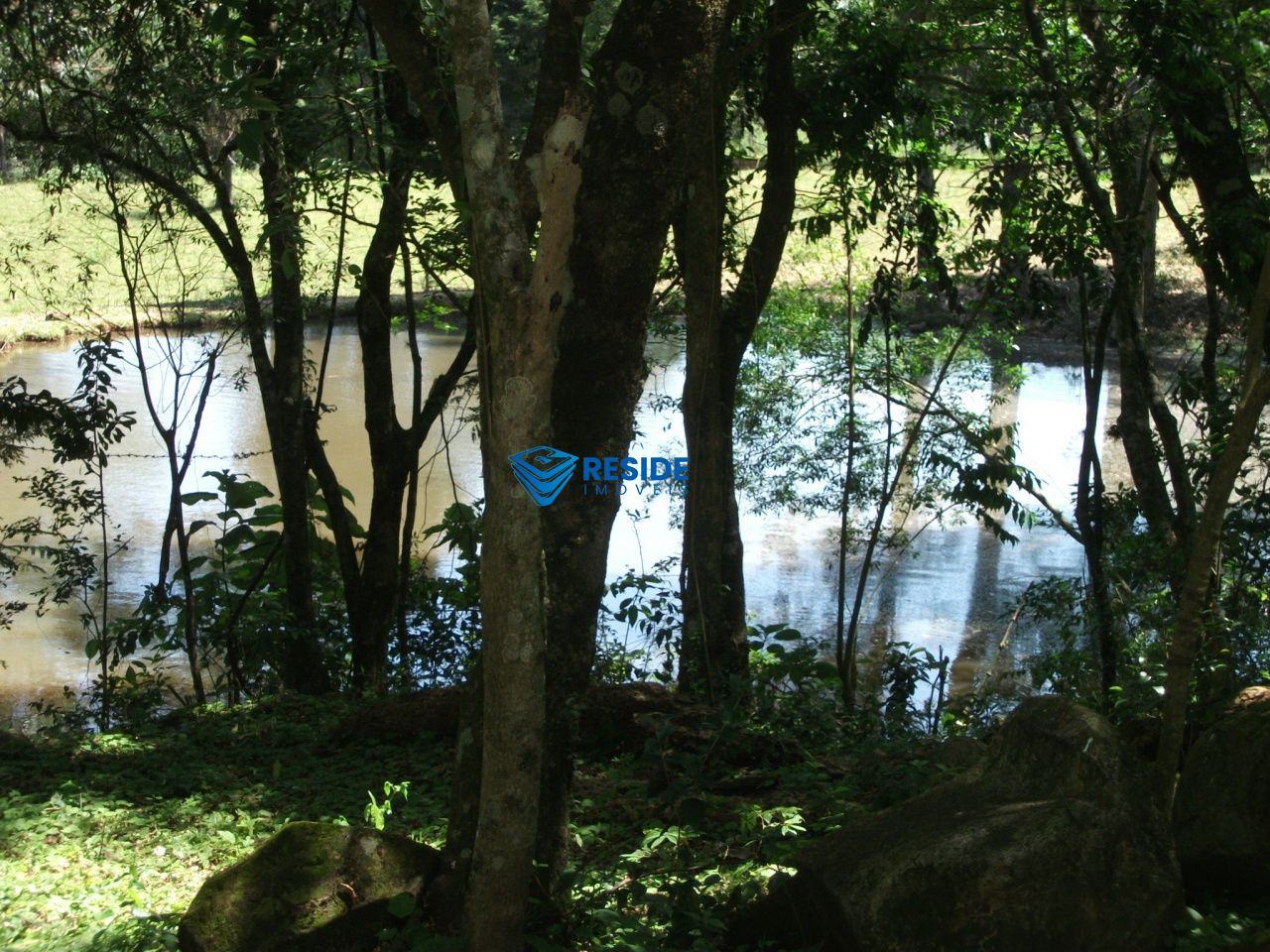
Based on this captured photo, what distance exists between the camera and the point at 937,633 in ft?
34.5

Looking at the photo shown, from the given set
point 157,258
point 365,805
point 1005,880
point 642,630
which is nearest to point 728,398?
point 642,630

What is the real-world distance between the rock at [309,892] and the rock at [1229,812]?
2.15m

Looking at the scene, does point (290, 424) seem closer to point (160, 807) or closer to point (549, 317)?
point (160, 807)

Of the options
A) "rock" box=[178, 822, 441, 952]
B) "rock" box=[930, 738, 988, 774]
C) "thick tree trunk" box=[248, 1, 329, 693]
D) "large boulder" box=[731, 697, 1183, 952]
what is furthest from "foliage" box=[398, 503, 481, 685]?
"large boulder" box=[731, 697, 1183, 952]

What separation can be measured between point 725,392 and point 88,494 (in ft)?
13.4

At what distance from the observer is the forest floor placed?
11.6ft

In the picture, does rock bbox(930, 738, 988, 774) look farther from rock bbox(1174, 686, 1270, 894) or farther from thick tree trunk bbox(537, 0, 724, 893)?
thick tree trunk bbox(537, 0, 724, 893)

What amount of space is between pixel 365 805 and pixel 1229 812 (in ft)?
10.0

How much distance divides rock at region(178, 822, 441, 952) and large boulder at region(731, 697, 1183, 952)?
3.36 ft

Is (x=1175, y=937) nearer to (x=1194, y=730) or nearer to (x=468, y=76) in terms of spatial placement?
(x=1194, y=730)

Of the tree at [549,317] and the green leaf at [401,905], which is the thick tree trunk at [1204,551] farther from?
the green leaf at [401,905]

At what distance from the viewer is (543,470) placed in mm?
3074

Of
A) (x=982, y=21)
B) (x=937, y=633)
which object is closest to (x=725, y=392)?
(x=982, y=21)

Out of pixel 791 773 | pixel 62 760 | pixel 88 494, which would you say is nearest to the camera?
pixel 791 773
